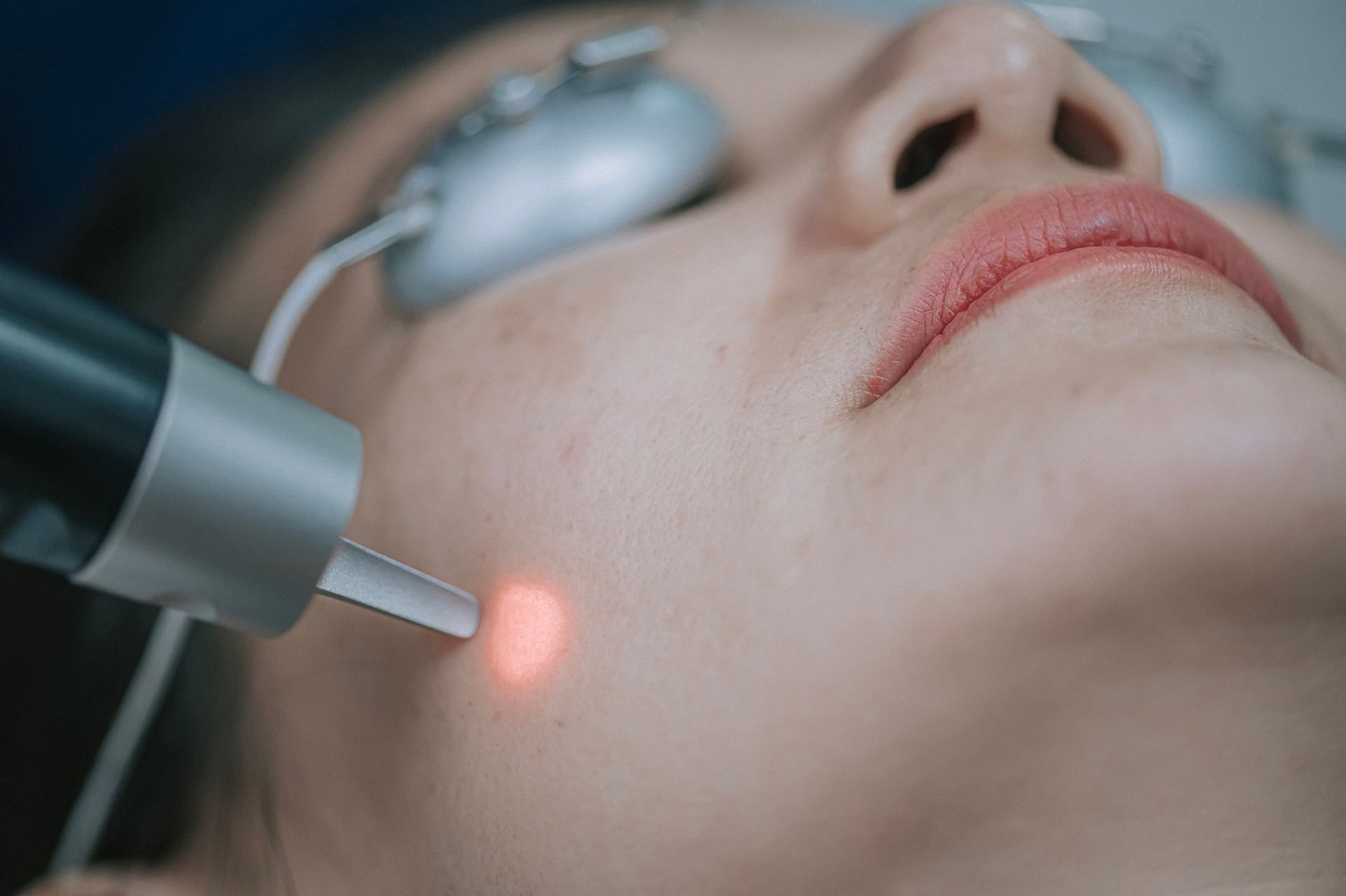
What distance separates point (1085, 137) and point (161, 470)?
1.38 ft

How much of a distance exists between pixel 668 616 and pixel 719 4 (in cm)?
65

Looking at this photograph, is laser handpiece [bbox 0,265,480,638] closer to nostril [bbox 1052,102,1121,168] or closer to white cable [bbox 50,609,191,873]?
white cable [bbox 50,609,191,873]

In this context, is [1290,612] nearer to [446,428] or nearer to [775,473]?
[775,473]

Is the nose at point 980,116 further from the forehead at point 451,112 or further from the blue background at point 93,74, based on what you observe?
the blue background at point 93,74

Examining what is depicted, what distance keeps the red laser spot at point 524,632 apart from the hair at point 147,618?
187mm

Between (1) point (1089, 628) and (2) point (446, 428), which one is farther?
(2) point (446, 428)

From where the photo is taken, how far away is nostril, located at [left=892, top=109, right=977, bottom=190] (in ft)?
1.59

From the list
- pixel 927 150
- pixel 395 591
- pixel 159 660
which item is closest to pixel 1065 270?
pixel 927 150

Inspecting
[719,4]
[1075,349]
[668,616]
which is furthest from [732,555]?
[719,4]

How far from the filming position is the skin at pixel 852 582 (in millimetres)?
316

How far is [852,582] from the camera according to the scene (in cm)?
34

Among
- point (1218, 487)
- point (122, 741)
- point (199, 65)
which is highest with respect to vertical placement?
point (1218, 487)

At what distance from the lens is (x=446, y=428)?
1.48 feet

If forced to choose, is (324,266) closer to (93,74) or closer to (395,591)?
(395,591)
